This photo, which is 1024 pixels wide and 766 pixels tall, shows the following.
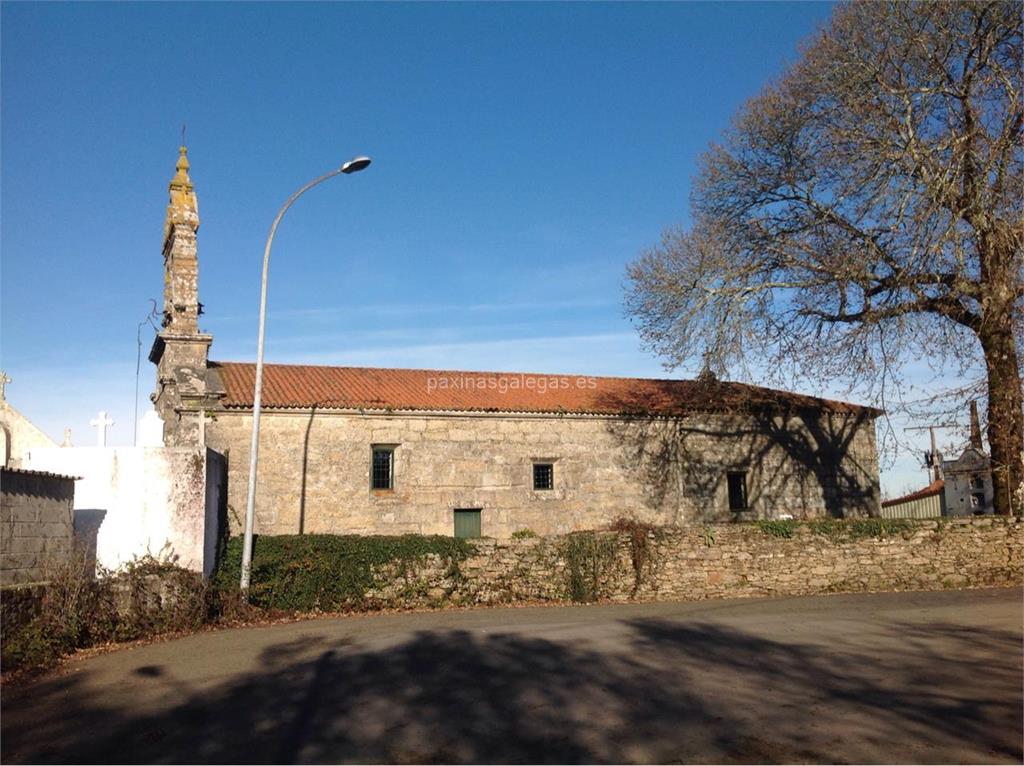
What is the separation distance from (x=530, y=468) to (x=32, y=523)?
15.9 meters

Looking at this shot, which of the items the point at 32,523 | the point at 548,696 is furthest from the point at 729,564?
the point at 32,523

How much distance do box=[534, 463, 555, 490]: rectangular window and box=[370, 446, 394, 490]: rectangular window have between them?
4.46m

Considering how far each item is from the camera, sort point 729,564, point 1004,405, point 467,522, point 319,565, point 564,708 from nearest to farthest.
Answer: point 564,708
point 319,565
point 1004,405
point 729,564
point 467,522

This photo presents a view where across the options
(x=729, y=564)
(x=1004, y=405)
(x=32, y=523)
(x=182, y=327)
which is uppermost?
(x=182, y=327)

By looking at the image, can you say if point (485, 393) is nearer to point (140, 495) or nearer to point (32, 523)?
point (140, 495)

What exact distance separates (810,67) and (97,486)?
61.6 feet

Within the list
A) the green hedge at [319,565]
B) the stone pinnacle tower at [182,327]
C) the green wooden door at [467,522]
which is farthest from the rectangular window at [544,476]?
the stone pinnacle tower at [182,327]

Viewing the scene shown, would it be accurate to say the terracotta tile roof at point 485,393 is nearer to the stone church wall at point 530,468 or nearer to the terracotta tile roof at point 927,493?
the stone church wall at point 530,468

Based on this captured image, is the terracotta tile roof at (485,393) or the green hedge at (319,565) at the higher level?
the terracotta tile roof at (485,393)

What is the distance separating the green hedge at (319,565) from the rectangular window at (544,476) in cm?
785

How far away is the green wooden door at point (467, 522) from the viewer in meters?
25.3

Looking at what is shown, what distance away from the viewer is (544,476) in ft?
86.8

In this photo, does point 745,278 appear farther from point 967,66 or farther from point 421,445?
point 421,445

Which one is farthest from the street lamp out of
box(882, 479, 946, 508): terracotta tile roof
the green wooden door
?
box(882, 479, 946, 508): terracotta tile roof
